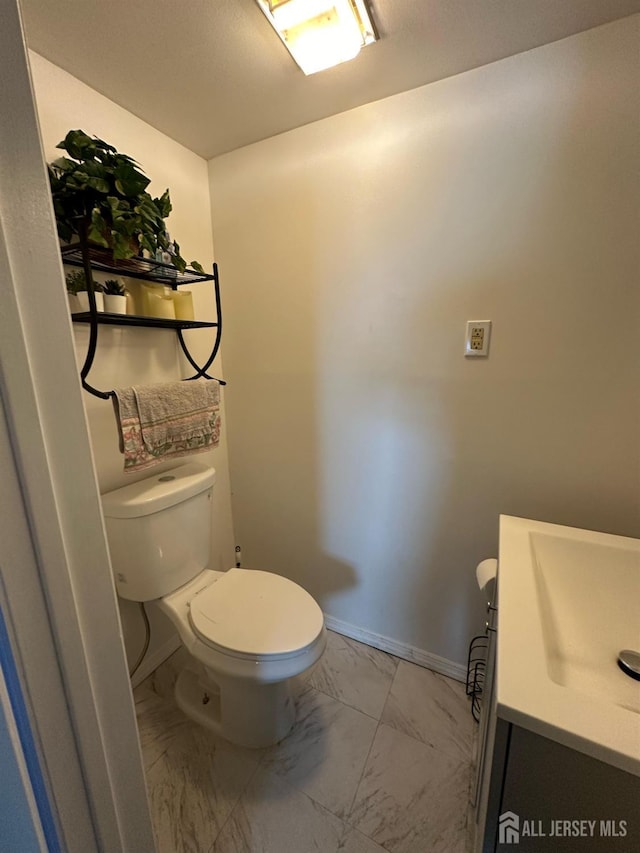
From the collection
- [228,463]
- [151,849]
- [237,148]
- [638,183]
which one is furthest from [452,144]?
[151,849]

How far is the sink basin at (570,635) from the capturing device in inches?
18.5

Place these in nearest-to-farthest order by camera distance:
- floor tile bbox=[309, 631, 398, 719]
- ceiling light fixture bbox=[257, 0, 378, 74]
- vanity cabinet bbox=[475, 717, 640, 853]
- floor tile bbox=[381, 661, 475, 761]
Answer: vanity cabinet bbox=[475, 717, 640, 853], ceiling light fixture bbox=[257, 0, 378, 74], floor tile bbox=[381, 661, 475, 761], floor tile bbox=[309, 631, 398, 719]

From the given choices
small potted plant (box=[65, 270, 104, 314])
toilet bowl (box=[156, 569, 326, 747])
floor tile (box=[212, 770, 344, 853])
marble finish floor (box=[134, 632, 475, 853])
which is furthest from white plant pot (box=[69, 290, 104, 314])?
floor tile (box=[212, 770, 344, 853])

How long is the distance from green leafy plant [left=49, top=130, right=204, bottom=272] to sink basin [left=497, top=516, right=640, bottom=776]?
1322 millimetres

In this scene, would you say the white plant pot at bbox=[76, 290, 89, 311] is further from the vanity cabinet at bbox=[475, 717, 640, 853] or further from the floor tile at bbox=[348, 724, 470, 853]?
the floor tile at bbox=[348, 724, 470, 853]

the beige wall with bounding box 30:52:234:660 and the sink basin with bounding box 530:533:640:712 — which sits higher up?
the beige wall with bounding box 30:52:234:660

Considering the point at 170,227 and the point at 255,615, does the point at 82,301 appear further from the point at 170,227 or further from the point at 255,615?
the point at 255,615

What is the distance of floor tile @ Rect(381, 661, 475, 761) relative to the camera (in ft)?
3.84

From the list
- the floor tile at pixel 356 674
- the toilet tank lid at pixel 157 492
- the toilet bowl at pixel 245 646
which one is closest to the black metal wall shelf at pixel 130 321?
the toilet tank lid at pixel 157 492

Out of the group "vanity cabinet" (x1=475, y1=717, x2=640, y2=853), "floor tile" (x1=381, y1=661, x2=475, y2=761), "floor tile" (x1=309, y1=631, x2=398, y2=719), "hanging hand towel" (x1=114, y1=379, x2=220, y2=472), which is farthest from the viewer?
"floor tile" (x1=309, y1=631, x2=398, y2=719)

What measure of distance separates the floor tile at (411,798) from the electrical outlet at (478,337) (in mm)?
1345

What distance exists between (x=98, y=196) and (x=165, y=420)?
0.66 meters

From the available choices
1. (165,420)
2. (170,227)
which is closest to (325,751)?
(165,420)

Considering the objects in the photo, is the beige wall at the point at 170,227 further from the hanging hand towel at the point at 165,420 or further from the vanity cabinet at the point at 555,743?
the vanity cabinet at the point at 555,743
